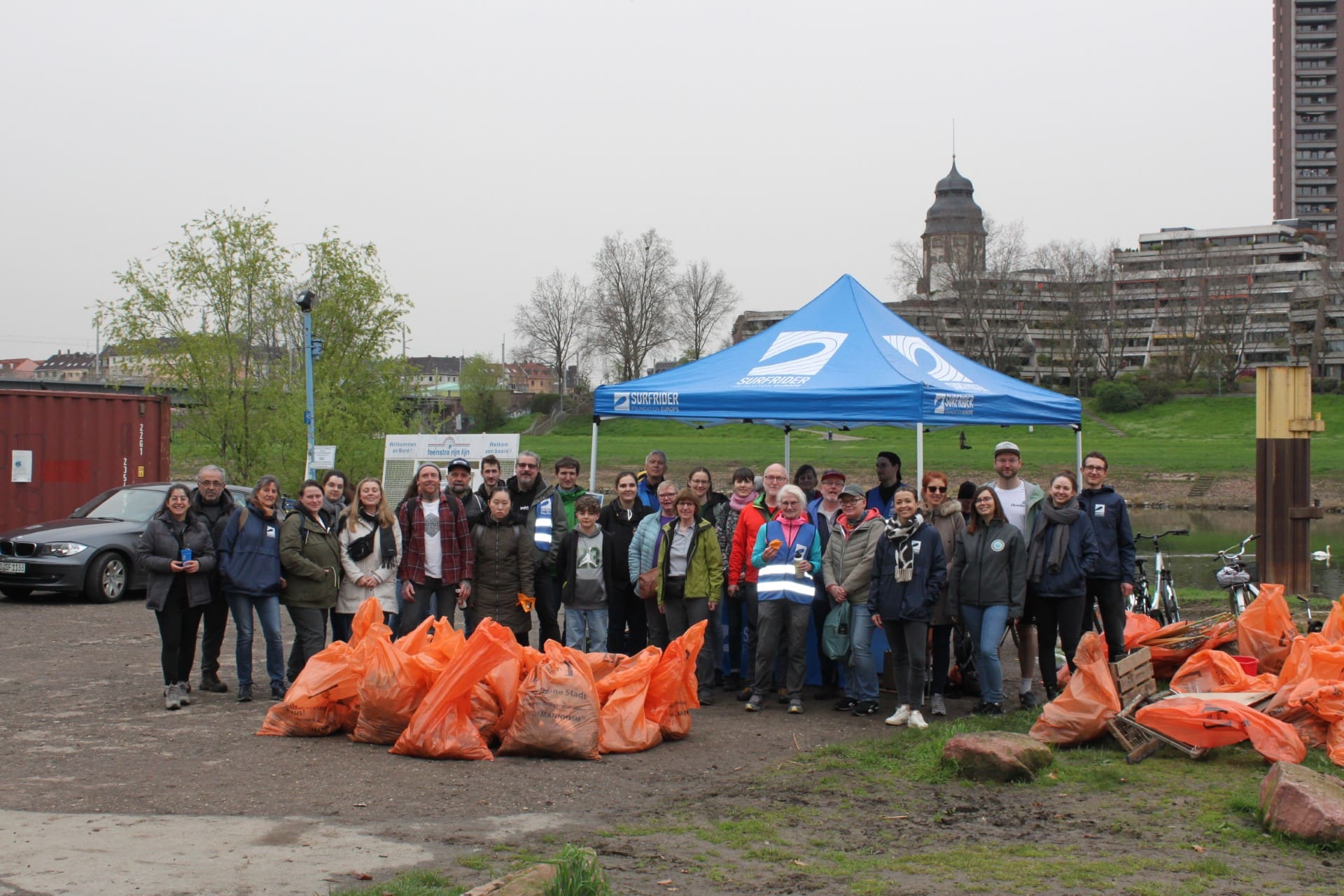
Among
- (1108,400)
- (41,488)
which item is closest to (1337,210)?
(1108,400)

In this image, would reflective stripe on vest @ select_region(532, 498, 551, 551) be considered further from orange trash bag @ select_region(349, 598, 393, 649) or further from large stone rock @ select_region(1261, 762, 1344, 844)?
large stone rock @ select_region(1261, 762, 1344, 844)

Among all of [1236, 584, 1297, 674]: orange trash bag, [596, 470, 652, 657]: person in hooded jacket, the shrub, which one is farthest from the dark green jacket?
the shrub

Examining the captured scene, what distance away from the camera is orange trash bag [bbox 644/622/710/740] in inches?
294

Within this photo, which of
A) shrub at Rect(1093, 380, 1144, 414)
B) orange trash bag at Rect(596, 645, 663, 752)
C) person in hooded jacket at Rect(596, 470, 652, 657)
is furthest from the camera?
shrub at Rect(1093, 380, 1144, 414)

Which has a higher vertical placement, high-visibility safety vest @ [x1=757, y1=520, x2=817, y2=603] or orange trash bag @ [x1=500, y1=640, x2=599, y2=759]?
high-visibility safety vest @ [x1=757, y1=520, x2=817, y2=603]

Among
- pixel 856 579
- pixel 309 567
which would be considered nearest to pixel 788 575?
pixel 856 579

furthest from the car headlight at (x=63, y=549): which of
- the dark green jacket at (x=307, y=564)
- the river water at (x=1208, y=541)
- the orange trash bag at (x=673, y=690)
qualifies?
the river water at (x=1208, y=541)

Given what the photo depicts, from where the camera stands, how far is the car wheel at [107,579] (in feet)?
47.2

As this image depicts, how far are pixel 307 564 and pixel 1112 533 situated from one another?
18.5 ft

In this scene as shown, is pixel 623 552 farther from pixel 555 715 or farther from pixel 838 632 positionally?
pixel 555 715

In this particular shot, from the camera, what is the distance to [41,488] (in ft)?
56.3

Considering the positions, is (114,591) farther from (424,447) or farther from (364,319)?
(364,319)

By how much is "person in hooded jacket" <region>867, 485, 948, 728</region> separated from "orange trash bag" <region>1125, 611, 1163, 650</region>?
2.43 m

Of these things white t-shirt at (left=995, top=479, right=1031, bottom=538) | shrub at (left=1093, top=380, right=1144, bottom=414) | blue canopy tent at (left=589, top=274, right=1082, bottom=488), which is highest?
shrub at (left=1093, top=380, right=1144, bottom=414)
